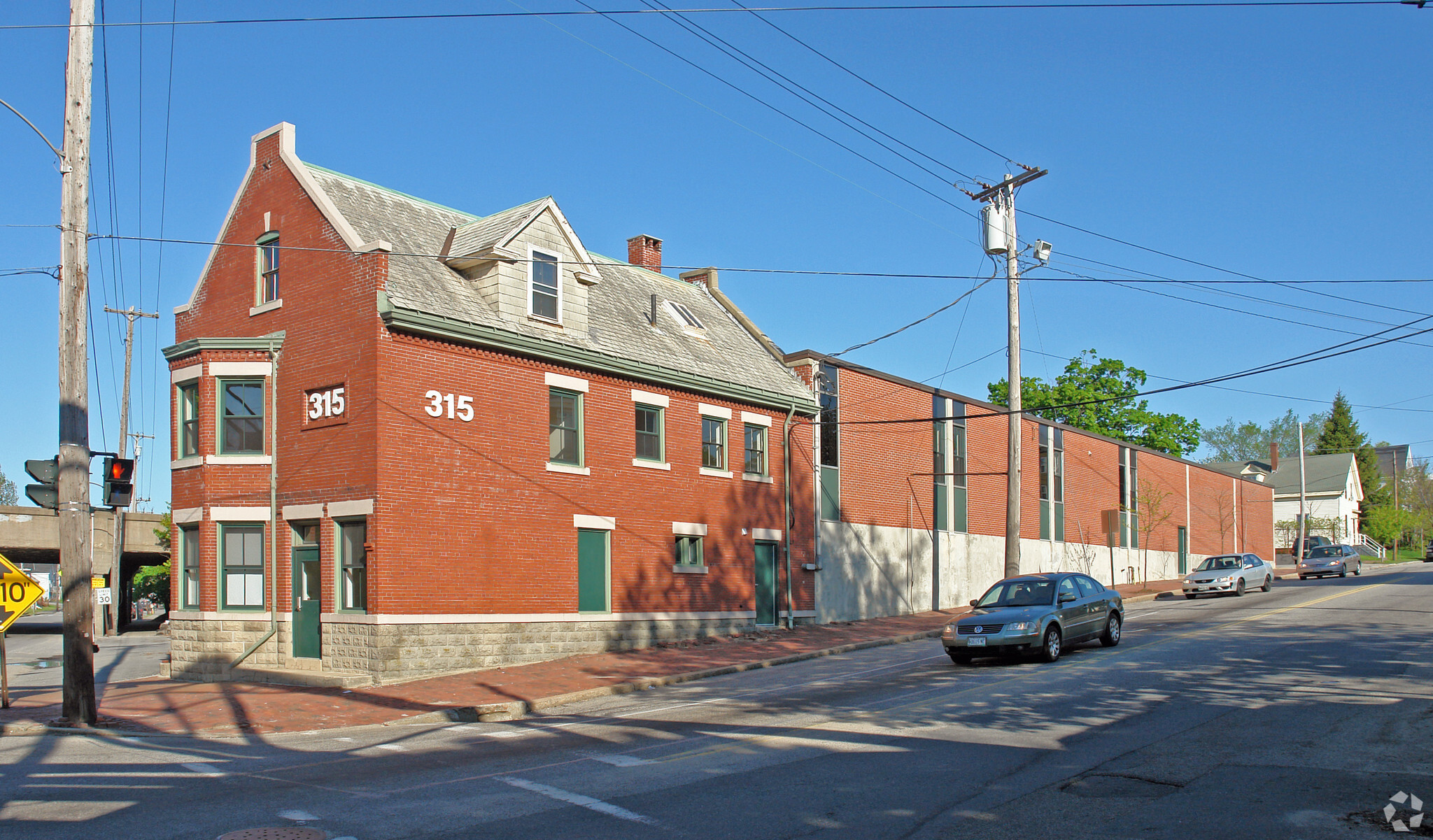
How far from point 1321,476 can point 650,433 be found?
88.5m

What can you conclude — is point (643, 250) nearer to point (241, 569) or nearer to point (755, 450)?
point (755, 450)

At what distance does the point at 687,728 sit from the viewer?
12.6 meters

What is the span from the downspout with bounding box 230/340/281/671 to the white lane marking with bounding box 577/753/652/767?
11.5m

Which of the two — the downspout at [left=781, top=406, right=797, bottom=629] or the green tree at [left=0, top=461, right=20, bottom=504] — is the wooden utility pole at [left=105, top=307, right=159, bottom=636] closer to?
the downspout at [left=781, top=406, right=797, bottom=629]

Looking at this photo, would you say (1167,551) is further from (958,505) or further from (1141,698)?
(1141,698)

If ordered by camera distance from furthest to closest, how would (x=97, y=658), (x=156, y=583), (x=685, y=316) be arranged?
(x=156, y=583), (x=97, y=658), (x=685, y=316)

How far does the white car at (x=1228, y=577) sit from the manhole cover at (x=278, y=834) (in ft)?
108

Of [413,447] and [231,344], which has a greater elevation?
[231,344]

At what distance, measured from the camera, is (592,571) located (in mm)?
22375

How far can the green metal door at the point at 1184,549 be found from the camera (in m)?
54.2

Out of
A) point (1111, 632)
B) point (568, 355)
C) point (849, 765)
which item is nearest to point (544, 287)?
point (568, 355)

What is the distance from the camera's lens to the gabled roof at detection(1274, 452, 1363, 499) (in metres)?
91.9

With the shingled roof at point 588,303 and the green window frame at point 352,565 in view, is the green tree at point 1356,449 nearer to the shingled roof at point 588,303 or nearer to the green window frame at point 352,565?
the shingled roof at point 588,303

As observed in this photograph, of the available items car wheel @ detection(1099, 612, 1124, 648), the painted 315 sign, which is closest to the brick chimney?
the painted 315 sign
